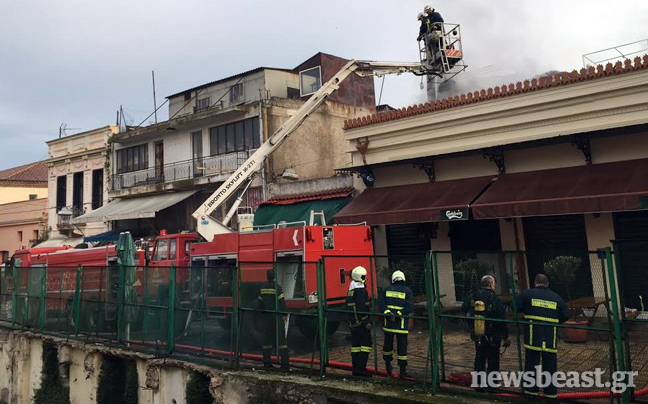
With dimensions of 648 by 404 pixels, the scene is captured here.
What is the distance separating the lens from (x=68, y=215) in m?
30.7

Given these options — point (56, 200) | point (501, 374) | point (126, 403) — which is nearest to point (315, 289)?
point (501, 374)

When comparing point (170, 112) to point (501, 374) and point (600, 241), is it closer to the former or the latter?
point (600, 241)

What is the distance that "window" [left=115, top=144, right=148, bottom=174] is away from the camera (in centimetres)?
2750

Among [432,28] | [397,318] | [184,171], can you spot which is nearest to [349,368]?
[397,318]

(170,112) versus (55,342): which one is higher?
(170,112)

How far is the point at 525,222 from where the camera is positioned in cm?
1288

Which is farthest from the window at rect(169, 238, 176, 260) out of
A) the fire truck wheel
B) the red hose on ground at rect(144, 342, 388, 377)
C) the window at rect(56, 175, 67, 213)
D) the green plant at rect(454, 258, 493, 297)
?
the window at rect(56, 175, 67, 213)

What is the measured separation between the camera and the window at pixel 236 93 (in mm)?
25625

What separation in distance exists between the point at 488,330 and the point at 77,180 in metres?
30.1

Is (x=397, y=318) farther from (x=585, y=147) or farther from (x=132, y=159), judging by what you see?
(x=132, y=159)

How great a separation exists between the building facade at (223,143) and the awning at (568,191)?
950 centimetres

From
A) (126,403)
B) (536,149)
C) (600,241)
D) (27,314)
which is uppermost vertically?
(536,149)

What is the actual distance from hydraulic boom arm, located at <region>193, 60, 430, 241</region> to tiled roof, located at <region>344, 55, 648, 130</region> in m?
2.20

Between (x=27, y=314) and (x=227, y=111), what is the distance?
11.9 m
